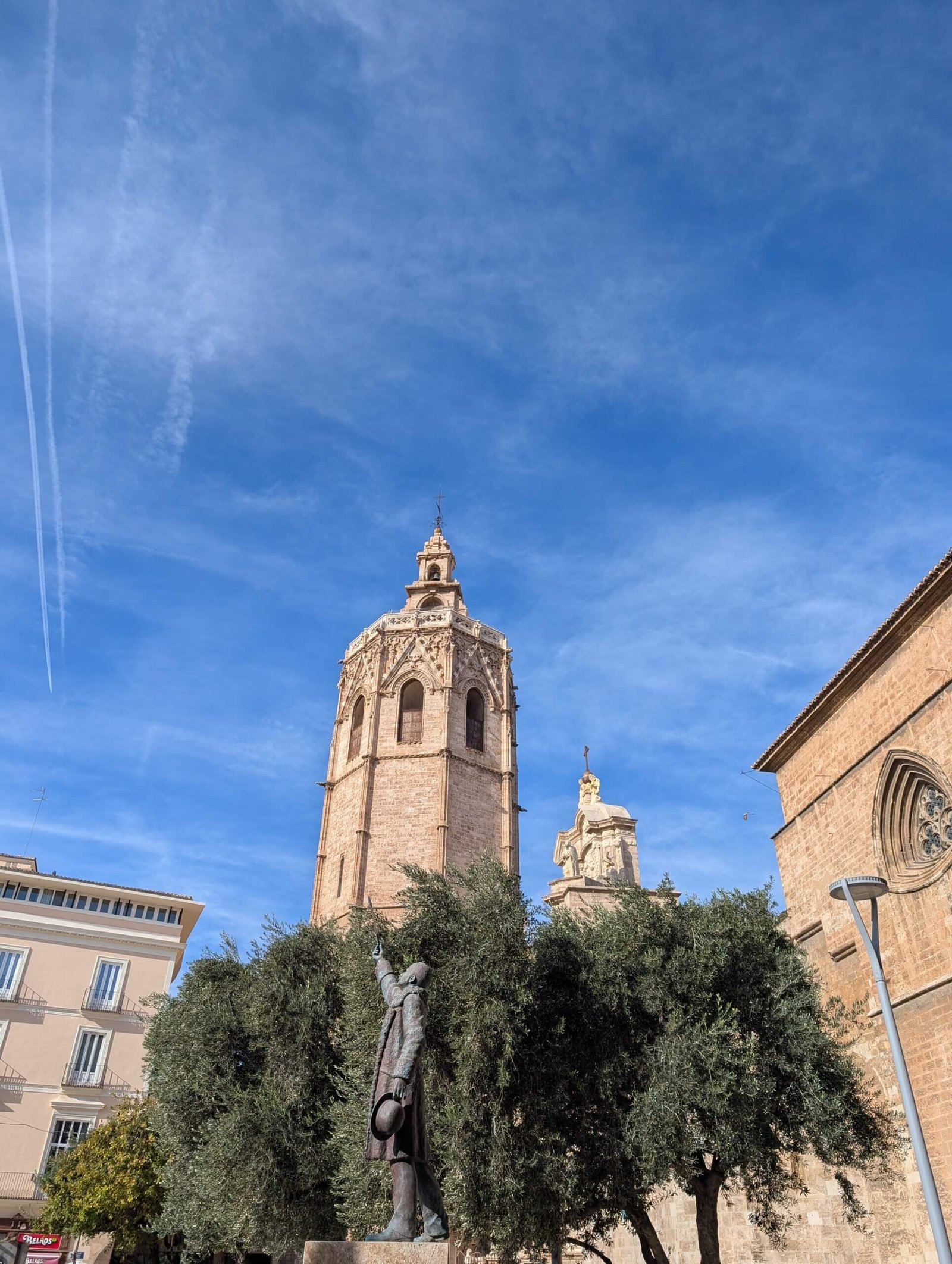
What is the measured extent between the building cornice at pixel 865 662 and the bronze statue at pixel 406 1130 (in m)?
10.7

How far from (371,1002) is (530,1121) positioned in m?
3.25

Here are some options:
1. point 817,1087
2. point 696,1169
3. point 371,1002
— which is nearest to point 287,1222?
point 371,1002

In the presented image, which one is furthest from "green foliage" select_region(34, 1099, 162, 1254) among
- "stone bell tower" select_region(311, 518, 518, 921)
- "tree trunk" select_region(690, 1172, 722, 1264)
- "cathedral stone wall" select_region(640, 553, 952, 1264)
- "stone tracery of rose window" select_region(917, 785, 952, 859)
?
"stone tracery of rose window" select_region(917, 785, 952, 859)

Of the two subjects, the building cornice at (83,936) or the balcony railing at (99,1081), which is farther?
the building cornice at (83,936)

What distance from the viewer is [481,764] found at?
3222 centimetres

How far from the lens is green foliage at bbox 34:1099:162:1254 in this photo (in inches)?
844

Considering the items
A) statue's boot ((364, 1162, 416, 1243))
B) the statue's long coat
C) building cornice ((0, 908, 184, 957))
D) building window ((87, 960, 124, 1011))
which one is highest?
building cornice ((0, 908, 184, 957))

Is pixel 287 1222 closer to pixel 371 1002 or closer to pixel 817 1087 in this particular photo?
pixel 371 1002

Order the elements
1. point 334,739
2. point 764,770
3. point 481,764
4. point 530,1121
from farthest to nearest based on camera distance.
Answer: point 334,739, point 481,764, point 764,770, point 530,1121

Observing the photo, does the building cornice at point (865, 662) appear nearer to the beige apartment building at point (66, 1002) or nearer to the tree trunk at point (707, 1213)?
the tree trunk at point (707, 1213)

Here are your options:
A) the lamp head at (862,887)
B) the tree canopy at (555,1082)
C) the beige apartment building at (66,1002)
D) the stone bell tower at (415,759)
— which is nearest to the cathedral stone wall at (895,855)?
the tree canopy at (555,1082)

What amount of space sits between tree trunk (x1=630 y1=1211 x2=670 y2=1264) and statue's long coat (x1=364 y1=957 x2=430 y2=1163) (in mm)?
7790

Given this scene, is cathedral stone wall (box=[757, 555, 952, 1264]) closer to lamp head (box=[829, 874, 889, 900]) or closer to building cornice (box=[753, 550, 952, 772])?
building cornice (box=[753, 550, 952, 772])

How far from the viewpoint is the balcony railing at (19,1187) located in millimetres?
23906
